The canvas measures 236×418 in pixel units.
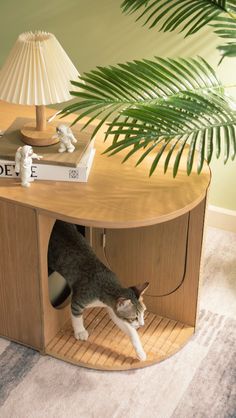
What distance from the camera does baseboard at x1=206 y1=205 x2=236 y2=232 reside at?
2.34 metres

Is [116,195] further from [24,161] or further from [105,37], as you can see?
[105,37]

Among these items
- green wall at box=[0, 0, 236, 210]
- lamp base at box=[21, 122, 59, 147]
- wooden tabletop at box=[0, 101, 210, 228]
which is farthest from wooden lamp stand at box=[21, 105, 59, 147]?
green wall at box=[0, 0, 236, 210]

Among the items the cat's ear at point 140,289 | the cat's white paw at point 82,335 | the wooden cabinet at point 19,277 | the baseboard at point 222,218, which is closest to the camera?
the wooden cabinet at point 19,277

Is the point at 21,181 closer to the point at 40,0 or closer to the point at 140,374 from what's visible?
the point at 140,374

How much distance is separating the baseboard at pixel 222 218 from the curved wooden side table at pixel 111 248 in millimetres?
488

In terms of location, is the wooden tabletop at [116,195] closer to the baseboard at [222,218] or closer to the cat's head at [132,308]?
the cat's head at [132,308]

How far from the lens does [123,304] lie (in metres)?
1.72

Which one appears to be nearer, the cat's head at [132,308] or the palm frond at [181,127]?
the palm frond at [181,127]

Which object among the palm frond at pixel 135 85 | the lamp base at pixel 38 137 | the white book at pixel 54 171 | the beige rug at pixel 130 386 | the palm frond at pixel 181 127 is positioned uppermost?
the palm frond at pixel 135 85

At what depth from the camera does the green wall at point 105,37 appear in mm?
Result: 2068

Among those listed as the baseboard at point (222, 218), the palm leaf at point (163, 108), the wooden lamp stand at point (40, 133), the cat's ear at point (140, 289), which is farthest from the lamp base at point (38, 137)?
the baseboard at point (222, 218)

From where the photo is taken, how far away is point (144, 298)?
1.99 meters

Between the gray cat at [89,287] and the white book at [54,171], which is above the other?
the white book at [54,171]

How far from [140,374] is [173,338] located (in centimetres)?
16
